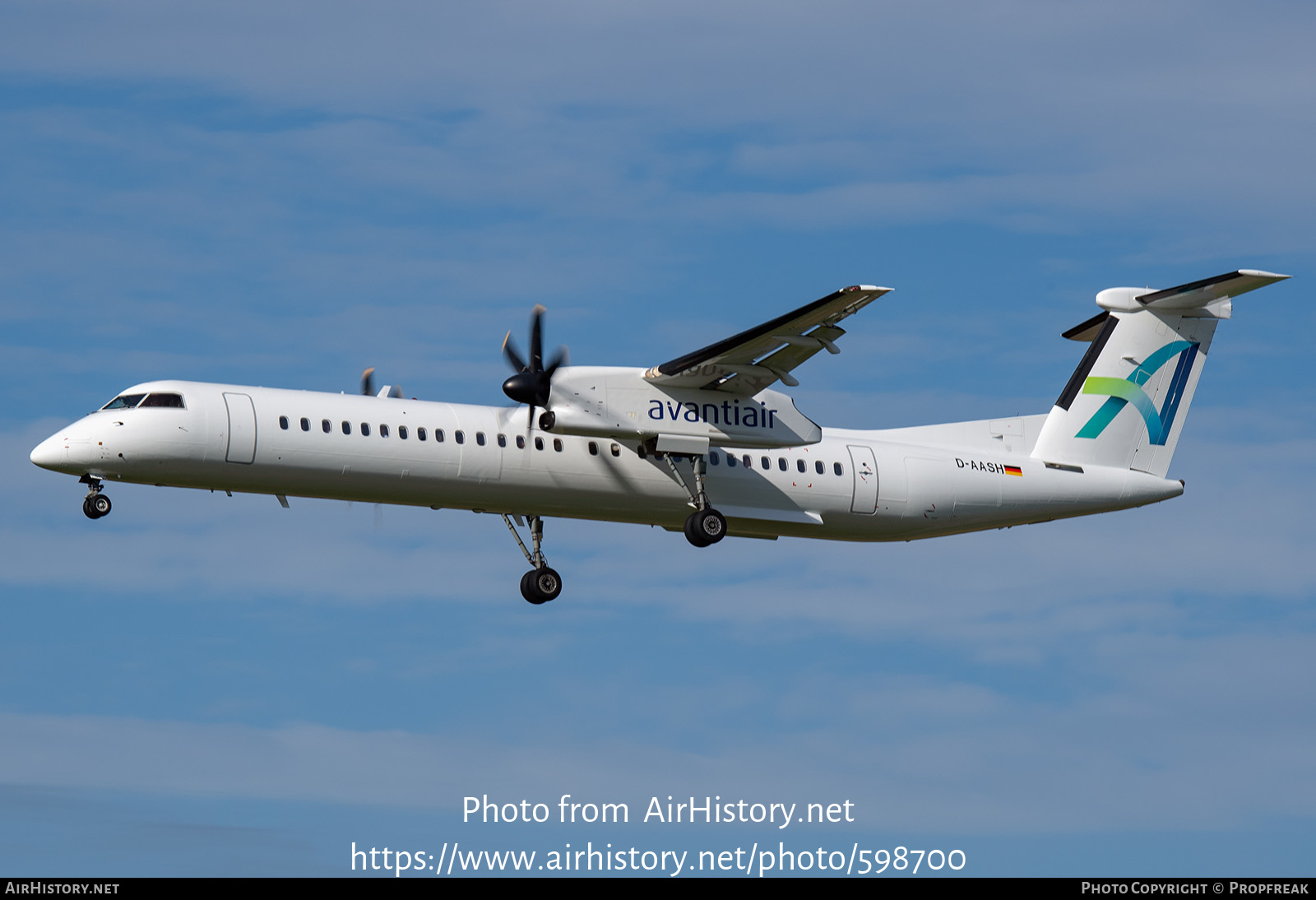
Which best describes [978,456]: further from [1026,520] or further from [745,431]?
[745,431]

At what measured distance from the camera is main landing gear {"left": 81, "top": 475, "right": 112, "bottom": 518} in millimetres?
23938

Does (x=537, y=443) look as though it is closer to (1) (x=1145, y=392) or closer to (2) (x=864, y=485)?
(2) (x=864, y=485)

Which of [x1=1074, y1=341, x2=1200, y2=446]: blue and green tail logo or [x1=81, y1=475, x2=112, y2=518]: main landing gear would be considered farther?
[x1=1074, y1=341, x2=1200, y2=446]: blue and green tail logo

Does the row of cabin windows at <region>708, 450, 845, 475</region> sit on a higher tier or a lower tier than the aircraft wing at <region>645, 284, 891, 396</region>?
lower

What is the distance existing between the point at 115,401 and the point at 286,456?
260 cm

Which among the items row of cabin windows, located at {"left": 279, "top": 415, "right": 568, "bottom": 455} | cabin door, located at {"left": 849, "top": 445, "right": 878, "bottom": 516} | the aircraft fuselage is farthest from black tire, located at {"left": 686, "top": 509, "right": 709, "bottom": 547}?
cabin door, located at {"left": 849, "top": 445, "right": 878, "bottom": 516}

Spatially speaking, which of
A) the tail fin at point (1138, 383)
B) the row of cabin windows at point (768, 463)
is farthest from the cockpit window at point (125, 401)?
the tail fin at point (1138, 383)

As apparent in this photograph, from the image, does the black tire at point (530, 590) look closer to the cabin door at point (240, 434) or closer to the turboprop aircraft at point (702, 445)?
the turboprop aircraft at point (702, 445)

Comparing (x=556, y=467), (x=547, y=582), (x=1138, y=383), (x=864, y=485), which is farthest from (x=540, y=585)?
(x=1138, y=383)

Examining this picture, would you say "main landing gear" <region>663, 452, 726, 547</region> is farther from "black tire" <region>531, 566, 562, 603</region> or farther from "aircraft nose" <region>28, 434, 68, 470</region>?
"aircraft nose" <region>28, 434, 68, 470</region>

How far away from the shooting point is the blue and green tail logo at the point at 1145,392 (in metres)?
30.0

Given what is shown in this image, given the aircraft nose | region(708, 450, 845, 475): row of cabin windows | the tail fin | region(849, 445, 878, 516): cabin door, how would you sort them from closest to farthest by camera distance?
the aircraft nose < region(708, 450, 845, 475): row of cabin windows < region(849, 445, 878, 516): cabin door < the tail fin

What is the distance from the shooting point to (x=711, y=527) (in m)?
26.8

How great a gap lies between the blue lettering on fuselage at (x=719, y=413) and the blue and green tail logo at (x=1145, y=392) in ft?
22.2
